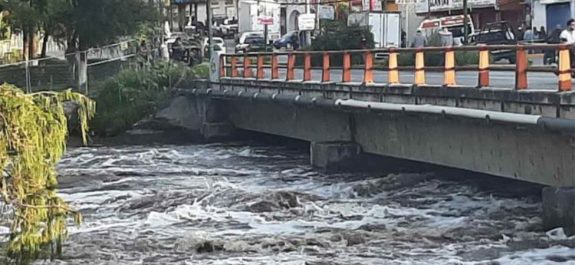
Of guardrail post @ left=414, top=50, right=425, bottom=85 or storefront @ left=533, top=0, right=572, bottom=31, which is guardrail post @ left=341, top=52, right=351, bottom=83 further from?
storefront @ left=533, top=0, right=572, bottom=31

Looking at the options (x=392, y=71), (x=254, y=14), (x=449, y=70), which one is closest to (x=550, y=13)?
(x=392, y=71)

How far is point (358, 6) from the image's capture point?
80375 millimetres

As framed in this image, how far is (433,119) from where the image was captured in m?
19.7

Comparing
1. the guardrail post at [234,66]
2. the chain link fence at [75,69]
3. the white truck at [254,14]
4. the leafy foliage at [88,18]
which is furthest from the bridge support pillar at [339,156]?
the white truck at [254,14]

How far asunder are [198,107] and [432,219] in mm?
19734

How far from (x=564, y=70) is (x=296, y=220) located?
5.38m

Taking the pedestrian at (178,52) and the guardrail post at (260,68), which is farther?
the pedestrian at (178,52)

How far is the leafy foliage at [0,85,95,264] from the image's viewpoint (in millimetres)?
6867

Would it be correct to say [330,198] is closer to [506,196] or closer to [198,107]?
[506,196]

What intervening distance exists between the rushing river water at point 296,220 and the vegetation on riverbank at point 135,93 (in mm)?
9294

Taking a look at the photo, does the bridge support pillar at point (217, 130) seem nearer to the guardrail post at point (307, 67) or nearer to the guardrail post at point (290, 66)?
the guardrail post at point (290, 66)

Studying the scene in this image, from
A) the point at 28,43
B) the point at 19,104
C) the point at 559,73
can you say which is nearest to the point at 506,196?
the point at 559,73

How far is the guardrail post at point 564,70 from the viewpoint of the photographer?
1533 centimetres

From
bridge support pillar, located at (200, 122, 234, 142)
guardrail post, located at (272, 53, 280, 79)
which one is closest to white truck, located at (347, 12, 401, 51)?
bridge support pillar, located at (200, 122, 234, 142)
